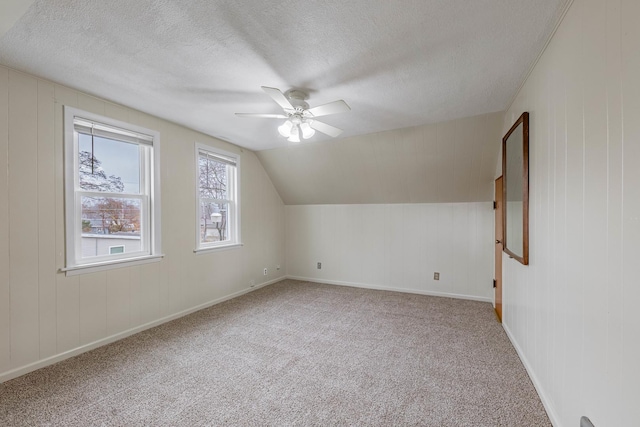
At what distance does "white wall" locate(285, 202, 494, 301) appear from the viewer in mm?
4109

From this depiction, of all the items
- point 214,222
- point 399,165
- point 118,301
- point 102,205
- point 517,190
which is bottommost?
point 118,301

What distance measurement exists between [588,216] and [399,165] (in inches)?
111

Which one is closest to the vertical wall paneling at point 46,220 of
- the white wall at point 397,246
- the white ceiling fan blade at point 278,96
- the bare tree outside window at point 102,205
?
the bare tree outside window at point 102,205

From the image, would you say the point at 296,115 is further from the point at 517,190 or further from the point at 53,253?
the point at 53,253

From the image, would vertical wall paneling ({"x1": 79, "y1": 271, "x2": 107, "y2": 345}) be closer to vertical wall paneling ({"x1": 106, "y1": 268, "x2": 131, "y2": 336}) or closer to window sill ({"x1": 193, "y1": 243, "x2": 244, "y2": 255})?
vertical wall paneling ({"x1": 106, "y1": 268, "x2": 131, "y2": 336})

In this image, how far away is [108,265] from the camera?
2756mm

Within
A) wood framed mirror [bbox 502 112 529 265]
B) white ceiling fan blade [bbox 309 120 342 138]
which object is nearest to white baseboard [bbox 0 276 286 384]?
white ceiling fan blade [bbox 309 120 342 138]

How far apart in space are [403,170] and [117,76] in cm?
341

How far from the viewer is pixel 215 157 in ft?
13.2

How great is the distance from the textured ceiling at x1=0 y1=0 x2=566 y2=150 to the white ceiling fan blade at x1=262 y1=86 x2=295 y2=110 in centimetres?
20

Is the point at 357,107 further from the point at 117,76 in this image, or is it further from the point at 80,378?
the point at 80,378

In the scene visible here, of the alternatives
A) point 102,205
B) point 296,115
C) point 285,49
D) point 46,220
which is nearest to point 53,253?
point 46,220

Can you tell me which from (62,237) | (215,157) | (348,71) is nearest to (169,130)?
(215,157)

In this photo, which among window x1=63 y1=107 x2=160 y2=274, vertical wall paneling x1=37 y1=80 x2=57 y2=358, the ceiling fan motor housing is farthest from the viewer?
window x1=63 y1=107 x2=160 y2=274
